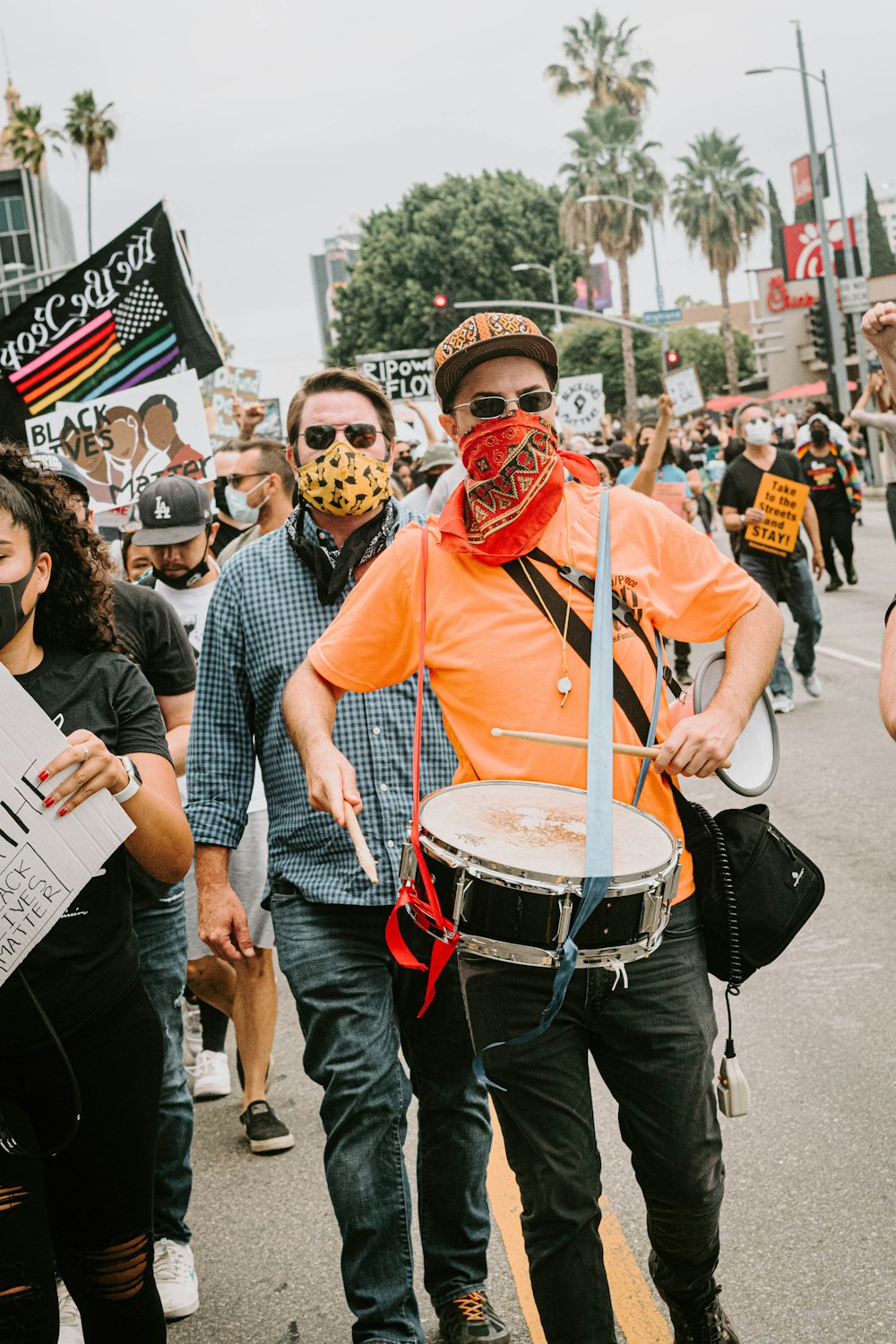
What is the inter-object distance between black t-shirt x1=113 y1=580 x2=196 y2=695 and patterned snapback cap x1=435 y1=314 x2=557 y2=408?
1.26 metres

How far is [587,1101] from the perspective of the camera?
2.81 meters

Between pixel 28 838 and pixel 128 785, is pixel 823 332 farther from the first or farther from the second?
pixel 28 838

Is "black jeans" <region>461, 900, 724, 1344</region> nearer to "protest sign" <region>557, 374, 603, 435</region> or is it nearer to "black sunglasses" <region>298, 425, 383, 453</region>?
"black sunglasses" <region>298, 425, 383, 453</region>

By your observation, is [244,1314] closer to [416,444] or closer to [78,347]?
[78,347]

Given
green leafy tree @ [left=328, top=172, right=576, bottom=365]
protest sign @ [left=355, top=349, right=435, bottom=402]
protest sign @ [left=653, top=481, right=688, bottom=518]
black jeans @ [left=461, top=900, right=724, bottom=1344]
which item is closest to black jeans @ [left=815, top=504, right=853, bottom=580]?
protest sign @ [left=653, top=481, right=688, bottom=518]

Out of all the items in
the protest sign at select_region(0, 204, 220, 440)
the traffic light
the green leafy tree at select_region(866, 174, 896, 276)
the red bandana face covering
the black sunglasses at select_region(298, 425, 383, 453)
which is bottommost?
the red bandana face covering

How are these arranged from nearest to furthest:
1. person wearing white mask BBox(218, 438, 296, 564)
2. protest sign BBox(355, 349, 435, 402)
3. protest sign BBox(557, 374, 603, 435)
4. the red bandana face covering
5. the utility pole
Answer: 1. the red bandana face covering
2. person wearing white mask BBox(218, 438, 296, 564)
3. protest sign BBox(355, 349, 435, 402)
4. protest sign BBox(557, 374, 603, 435)
5. the utility pole

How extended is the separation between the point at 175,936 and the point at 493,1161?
4.94ft

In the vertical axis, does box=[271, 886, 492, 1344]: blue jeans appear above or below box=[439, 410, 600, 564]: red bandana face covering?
below

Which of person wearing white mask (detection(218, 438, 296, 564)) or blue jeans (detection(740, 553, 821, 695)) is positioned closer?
person wearing white mask (detection(218, 438, 296, 564))

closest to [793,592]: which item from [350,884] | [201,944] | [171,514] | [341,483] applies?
[171,514]

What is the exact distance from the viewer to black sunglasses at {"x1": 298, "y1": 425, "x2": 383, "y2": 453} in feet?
12.4

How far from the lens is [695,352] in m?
95.6

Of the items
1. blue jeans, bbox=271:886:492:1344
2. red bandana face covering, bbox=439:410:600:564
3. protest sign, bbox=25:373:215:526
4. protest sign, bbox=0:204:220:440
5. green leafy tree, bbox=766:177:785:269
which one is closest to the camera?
red bandana face covering, bbox=439:410:600:564
